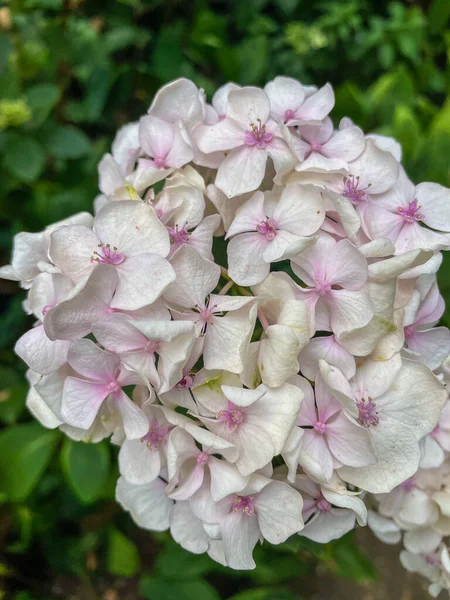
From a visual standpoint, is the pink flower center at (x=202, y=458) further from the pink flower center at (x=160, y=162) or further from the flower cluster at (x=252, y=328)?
the pink flower center at (x=160, y=162)

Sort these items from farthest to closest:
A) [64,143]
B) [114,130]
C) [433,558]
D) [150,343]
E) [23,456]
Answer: [114,130] → [64,143] → [23,456] → [433,558] → [150,343]

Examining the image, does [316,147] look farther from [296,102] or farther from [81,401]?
[81,401]

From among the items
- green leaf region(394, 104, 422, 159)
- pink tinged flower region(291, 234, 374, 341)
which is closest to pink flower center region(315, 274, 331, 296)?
pink tinged flower region(291, 234, 374, 341)

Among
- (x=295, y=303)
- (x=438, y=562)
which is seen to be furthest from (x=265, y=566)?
(x=295, y=303)

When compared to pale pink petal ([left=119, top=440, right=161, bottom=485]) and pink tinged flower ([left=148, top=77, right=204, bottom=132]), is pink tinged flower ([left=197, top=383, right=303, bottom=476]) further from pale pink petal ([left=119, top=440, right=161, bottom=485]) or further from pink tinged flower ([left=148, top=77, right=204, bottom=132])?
pink tinged flower ([left=148, top=77, right=204, bottom=132])

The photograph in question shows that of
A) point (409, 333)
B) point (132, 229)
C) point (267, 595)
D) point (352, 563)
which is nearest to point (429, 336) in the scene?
point (409, 333)

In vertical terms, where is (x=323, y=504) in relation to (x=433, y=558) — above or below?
above
